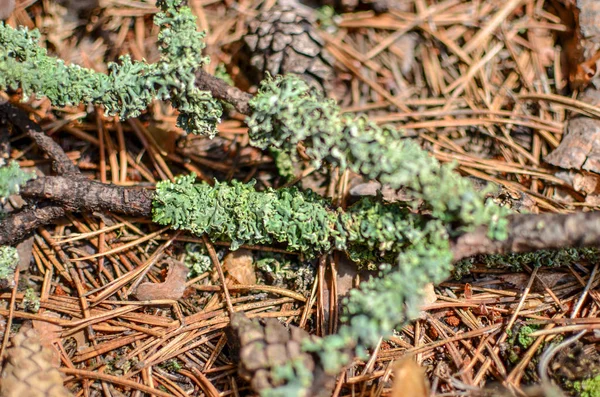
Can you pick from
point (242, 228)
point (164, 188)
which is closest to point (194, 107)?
point (164, 188)

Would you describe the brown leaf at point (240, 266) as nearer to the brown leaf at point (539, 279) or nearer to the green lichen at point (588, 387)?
the brown leaf at point (539, 279)

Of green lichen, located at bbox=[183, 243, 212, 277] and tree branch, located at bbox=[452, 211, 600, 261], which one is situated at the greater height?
tree branch, located at bbox=[452, 211, 600, 261]

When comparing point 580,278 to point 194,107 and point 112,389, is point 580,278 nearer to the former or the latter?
point 194,107

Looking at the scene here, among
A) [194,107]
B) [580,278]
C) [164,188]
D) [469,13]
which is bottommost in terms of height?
[580,278]

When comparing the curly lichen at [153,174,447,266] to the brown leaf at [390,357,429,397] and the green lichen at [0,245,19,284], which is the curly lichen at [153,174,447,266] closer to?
the brown leaf at [390,357,429,397]

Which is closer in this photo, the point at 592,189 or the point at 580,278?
the point at 580,278

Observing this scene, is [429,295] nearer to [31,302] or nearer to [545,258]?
[545,258]

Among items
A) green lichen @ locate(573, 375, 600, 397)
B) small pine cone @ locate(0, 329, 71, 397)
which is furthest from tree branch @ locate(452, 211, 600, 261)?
small pine cone @ locate(0, 329, 71, 397)
